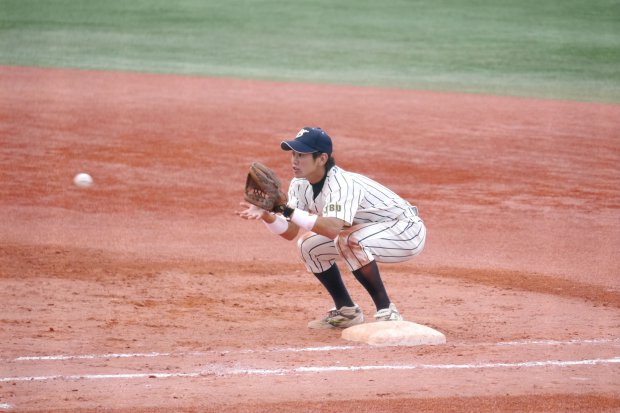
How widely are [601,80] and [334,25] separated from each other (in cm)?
849

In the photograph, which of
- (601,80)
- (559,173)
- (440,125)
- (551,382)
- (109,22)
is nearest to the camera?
(551,382)

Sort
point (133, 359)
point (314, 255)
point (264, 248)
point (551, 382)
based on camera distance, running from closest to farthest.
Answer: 1. point (551, 382)
2. point (133, 359)
3. point (314, 255)
4. point (264, 248)

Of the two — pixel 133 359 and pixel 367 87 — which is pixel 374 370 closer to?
pixel 133 359

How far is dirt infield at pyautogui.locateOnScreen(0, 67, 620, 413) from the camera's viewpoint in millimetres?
5191

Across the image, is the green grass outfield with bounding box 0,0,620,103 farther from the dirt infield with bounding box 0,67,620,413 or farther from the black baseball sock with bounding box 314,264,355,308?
the black baseball sock with bounding box 314,264,355,308

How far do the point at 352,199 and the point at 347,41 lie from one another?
19826mm

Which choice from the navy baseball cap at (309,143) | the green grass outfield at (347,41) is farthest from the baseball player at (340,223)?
the green grass outfield at (347,41)

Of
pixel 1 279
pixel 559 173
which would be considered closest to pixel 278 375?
pixel 1 279

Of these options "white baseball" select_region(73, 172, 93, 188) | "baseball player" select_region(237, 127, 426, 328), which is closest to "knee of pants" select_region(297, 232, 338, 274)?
"baseball player" select_region(237, 127, 426, 328)

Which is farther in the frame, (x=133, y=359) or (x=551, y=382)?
(x=133, y=359)

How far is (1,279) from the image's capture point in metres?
7.84

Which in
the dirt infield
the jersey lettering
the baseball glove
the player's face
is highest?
the player's face

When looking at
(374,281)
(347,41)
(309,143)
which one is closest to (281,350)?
(374,281)

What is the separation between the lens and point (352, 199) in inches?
244
